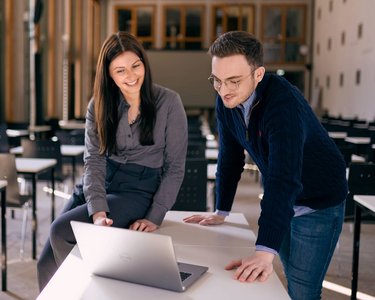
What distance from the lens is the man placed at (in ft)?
4.96

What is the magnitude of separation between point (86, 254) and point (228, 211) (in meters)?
0.78

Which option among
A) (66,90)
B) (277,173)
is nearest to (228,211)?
(277,173)

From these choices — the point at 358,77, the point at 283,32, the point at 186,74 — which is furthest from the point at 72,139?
the point at 283,32

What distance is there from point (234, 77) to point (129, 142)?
2.67 feet

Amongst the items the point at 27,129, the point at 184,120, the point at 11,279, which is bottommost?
the point at 11,279

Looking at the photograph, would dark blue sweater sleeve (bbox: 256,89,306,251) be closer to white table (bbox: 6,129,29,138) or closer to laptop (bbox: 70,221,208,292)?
laptop (bbox: 70,221,208,292)

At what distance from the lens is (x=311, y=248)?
1.78 m

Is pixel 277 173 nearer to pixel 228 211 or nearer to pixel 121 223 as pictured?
pixel 228 211

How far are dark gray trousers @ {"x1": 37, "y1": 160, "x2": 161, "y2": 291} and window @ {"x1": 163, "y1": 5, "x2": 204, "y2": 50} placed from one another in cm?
1778

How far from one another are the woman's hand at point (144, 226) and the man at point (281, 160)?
368 mm

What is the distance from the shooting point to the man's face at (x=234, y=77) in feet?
4.97

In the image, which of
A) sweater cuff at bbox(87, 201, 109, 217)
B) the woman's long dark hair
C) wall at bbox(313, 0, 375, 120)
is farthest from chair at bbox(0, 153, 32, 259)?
wall at bbox(313, 0, 375, 120)

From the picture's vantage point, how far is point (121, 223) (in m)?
→ 2.08

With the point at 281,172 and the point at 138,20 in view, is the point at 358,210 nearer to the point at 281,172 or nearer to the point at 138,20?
the point at 281,172
